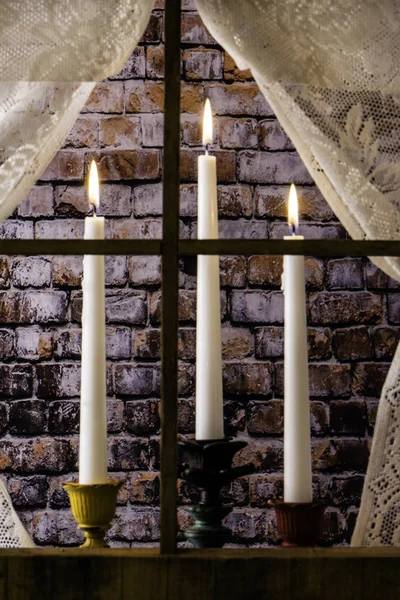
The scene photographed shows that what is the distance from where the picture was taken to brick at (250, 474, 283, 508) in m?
1.90

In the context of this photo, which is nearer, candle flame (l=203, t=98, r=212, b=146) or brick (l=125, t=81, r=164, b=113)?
candle flame (l=203, t=98, r=212, b=146)

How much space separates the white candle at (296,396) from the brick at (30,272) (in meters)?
1.07

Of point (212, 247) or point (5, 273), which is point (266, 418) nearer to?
point (5, 273)

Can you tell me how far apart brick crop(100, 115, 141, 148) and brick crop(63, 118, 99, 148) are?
1 cm

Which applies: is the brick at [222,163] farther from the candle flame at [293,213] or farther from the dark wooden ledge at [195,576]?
the dark wooden ledge at [195,576]

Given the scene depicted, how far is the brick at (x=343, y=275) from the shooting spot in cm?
195

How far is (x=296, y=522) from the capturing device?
0.88 meters

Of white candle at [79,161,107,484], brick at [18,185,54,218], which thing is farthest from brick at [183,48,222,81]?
white candle at [79,161,107,484]

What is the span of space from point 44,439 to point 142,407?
22 centimetres

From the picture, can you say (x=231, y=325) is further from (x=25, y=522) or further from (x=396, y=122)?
(x=396, y=122)

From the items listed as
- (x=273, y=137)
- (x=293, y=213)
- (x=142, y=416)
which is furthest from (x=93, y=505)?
(x=273, y=137)

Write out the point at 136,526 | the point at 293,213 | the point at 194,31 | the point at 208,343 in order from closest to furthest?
1. the point at 208,343
2. the point at 293,213
3. the point at 136,526
4. the point at 194,31

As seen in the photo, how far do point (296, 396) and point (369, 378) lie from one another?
105 centimetres

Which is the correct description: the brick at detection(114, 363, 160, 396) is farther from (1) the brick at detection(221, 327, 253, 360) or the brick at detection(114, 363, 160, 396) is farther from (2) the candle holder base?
(2) the candle holder base
